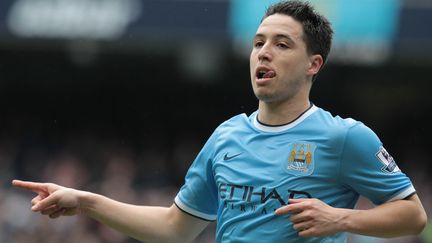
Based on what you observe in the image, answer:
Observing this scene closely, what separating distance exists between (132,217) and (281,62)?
113cm

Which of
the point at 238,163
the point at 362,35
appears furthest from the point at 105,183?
the point at 238,163

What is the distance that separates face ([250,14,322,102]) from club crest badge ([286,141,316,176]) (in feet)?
0.99

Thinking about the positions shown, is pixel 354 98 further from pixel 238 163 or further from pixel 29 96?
pixel 238 163

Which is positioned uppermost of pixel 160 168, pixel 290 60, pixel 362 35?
pixel 290 60

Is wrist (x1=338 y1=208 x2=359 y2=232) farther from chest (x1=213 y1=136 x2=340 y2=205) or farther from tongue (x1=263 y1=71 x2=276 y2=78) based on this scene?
tongue (x1=263 y1=71 x2=276 y2=78)

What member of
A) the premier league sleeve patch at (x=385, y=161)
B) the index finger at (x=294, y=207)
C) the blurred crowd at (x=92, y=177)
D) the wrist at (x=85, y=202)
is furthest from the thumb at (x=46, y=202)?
the blurred crowd at (x=92, y=177)

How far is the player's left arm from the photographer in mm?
4406

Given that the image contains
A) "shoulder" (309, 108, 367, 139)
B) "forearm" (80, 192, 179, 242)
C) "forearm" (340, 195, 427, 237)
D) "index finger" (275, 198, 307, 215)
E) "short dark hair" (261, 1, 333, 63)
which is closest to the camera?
"index finger" (275, 198, 307, 215)

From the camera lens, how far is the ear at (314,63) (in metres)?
5.10

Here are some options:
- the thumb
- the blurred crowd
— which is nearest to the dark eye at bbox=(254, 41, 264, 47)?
the thumb

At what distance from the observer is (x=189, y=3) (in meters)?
14.2

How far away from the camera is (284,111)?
16.6 feet

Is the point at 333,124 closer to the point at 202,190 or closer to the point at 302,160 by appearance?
the point at 302,160

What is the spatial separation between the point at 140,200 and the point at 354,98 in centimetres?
599
